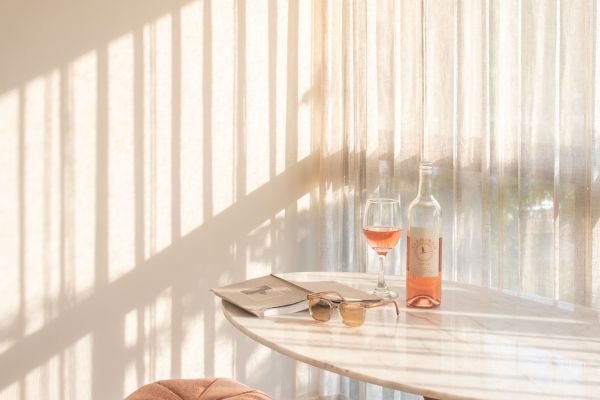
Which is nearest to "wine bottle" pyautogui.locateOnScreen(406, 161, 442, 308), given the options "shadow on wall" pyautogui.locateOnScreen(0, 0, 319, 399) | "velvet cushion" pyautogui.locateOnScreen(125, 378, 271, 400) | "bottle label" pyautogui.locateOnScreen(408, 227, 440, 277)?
"bottle label" pyautogui.locateOnScreen(408, 227, 440, 277)

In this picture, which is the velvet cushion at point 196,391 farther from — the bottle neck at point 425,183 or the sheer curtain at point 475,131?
the sheer curtain at point 475,131

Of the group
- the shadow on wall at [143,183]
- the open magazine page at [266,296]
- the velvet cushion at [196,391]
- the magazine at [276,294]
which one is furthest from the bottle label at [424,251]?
the shadow on wall at [143,183]

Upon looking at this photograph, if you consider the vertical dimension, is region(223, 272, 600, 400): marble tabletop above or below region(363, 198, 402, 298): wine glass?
below

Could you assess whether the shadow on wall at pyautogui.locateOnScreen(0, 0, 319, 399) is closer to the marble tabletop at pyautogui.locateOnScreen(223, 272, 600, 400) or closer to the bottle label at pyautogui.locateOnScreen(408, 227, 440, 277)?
the marble tabletop at pyautogui.locateOnScreen(223, 272, 600, 400)

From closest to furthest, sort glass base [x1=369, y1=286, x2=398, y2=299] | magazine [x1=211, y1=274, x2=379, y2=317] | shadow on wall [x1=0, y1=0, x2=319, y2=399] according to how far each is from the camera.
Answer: magazine [x1=211, y1=274, x2=379, y2=317], glass base [x1=369, y1=286, x2=398, y2=299], shadow on wall [x1=0, y1=0, x2=319, y2=399]

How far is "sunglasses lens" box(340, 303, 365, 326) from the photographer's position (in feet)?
4.78

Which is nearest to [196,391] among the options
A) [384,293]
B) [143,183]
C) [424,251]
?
[384,293]

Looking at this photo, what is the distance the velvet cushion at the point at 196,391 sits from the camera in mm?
1946

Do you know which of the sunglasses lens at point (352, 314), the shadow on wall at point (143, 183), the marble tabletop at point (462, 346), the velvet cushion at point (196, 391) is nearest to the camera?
the marble tabletop at point (462, 346)

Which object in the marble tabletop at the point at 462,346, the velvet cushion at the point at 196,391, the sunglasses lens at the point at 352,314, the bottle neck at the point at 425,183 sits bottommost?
the velvet cushion at the point at 196,391

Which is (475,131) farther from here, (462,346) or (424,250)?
(462,346)

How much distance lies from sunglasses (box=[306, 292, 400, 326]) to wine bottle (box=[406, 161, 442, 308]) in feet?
0.22

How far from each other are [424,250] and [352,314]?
0.21 m

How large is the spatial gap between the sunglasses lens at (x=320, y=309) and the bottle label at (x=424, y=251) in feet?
0.67
